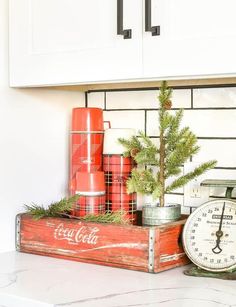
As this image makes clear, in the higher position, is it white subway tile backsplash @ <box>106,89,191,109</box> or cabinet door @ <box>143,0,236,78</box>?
cabinet door @ <box>143,0,236,78</box>

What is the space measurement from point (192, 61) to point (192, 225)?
43cm

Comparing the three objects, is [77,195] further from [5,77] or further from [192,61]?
[192,61]

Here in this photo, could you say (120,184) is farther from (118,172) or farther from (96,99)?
(96,99)

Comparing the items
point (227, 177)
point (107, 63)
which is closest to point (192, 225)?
point (227, 177)

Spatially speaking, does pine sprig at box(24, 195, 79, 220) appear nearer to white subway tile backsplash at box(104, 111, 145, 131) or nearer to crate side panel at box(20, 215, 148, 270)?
crate side panel at box(20, 215, 148, 270)

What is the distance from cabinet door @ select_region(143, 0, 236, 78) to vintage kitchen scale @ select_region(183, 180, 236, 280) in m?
0.35

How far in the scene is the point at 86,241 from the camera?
178 cm

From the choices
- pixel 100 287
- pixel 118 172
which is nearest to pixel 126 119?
pixel 118 172

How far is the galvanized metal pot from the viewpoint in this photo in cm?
178

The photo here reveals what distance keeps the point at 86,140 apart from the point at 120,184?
0.17 meters

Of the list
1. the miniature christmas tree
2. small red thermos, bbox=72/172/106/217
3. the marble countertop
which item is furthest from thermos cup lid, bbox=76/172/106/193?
the marble countertop

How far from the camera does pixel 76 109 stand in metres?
1.99

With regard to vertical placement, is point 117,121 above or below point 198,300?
above

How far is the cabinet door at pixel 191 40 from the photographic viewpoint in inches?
58.8
